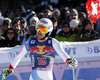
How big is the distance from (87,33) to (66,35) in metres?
0.54

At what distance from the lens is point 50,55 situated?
5.11 metres

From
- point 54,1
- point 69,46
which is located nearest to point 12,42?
point 69,46

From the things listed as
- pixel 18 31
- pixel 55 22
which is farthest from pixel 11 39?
pixel 55 22

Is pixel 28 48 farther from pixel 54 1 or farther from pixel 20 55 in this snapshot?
Answer: pixel 54 1

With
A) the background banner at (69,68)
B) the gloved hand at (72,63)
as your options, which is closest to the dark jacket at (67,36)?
the background banner at (69,68)

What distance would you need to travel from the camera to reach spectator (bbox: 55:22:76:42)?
6.86m

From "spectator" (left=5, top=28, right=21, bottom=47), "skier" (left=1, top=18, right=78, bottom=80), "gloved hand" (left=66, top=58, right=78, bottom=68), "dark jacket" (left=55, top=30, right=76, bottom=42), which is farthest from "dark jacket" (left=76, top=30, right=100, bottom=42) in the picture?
"gloved hand" (left=66, top=58, right=78, bottom=68)

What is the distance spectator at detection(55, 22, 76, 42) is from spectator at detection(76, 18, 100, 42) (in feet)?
0.51

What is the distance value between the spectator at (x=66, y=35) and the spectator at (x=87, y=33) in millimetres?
156

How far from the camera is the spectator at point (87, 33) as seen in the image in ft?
22.0

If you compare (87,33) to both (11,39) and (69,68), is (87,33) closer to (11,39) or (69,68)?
(69,68)

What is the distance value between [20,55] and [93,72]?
1726 millimetres

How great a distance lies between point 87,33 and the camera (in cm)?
676

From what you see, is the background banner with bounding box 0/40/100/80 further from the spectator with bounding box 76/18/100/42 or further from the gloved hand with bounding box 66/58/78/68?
the gloved hand with bounding box 66/58/78/68
